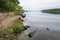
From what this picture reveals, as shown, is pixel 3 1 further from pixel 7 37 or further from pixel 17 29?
pixel 7 37

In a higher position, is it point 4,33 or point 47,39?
point 4,33

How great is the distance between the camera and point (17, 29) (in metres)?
30.6

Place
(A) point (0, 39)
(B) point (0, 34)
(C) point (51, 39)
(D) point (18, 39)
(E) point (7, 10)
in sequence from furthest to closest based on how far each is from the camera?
(E) point (7, 10) → (C) point (51, 39) → (D) point (18, 39) → (B) point (0, 34) → (A) point (0, 39)

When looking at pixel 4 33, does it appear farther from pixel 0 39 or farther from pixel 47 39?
pixel 47 39

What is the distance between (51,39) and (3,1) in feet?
96.1

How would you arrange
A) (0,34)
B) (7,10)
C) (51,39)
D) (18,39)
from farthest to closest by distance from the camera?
1. (7,10)
2. (51,39)
3. (18,39)
4. (0,34)

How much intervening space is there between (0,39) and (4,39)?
2.54ft

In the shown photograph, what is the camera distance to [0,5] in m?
54.1

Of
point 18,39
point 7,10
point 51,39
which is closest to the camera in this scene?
point 18,39

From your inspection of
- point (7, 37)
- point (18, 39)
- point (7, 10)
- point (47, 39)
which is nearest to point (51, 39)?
point (47, 39)

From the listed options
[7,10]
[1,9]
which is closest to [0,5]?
[1,9]

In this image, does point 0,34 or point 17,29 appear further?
point 17,29

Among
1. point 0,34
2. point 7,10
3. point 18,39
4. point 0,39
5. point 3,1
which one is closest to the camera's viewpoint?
point 0,39

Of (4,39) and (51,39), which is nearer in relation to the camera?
(4,39)
